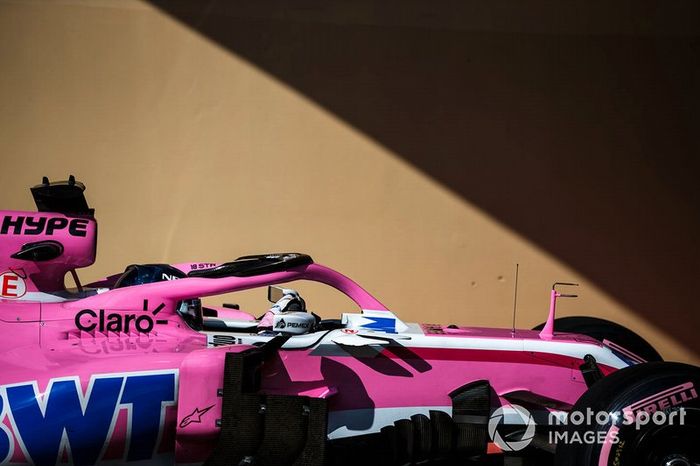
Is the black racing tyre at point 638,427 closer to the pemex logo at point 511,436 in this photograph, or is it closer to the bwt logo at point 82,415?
the pemex logo at point 511,436

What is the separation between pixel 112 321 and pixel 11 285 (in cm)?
61

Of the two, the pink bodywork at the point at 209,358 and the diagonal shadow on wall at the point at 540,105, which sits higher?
the diagonal shadow on wall at the point at 540,105

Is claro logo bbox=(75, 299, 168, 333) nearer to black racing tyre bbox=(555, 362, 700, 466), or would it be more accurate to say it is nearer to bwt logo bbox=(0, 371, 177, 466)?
bwt logo bbox=(0, 371, 177, 466)

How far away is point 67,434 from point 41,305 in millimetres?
806

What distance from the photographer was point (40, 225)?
4.25m

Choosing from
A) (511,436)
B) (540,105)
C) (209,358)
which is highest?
(540,105)

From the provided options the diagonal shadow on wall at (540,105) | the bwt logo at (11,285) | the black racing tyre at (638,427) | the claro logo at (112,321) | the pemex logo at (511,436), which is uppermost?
the diagonal shadow on wall at (540,105)

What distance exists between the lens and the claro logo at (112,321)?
157 inches

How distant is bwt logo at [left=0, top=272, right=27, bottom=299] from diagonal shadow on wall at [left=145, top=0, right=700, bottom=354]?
329 cm

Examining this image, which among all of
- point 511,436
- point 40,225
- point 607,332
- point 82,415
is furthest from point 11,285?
point 607,332

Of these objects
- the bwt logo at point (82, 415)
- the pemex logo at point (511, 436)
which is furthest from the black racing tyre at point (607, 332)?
the bwt logo at point (82, 415)

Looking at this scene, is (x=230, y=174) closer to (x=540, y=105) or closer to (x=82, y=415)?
(x=540, y=105)

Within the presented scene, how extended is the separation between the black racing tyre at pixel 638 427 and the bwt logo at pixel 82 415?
71.1 inches

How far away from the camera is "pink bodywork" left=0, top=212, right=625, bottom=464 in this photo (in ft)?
12.0
